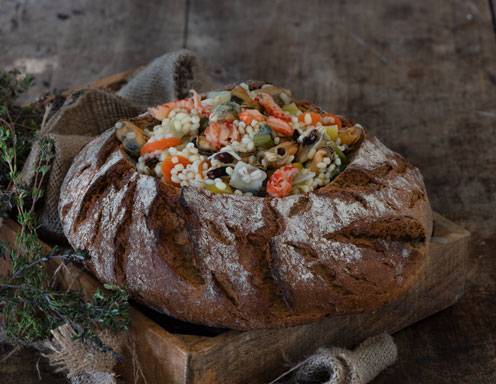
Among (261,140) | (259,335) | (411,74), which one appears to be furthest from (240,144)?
(411,74)

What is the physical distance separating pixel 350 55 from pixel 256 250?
1781 mm

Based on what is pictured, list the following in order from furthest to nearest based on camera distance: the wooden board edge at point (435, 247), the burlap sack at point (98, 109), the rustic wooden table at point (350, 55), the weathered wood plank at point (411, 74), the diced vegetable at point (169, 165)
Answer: the rustic wooden table at point (350, 55) → the weathered wood plank at point (411, 74) → the burlap sack at point (98, 109) → the diced vegetable at point (169, 165) → the wooden board edge at point (435, 247)

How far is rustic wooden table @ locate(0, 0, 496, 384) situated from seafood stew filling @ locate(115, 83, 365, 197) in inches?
28.2

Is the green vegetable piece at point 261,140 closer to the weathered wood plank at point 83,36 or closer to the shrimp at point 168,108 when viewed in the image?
the shrimp at point 168,108

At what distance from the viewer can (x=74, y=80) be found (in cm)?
334

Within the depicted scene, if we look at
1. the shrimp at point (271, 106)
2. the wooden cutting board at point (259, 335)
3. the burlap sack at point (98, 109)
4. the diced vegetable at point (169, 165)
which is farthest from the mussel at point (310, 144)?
the burlap sack at point (98, 109)

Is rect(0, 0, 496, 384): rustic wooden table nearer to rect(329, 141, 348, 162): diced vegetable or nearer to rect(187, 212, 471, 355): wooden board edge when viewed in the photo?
rect(187, 212, 471, 355): wooden board edge

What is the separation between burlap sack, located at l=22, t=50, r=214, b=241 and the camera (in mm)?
2262

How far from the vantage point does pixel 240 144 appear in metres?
2.00

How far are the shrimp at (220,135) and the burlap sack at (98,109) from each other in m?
Result: 0.43

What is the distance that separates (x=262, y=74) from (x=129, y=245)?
1.60 metres

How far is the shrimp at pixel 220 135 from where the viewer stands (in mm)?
2010

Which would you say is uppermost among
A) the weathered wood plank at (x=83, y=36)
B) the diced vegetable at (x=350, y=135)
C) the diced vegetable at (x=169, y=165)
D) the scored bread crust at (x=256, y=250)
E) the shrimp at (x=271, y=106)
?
the shrimp at (x=271, y=106)

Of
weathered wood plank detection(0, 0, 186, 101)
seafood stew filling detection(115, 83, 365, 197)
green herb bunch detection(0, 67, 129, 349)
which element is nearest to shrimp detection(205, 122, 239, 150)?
seafood stew filling detection(115, 83, 365, 197)
